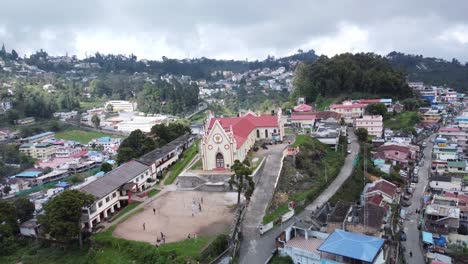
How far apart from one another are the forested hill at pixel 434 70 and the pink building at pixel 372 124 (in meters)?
58.0

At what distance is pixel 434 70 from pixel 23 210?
153068mm

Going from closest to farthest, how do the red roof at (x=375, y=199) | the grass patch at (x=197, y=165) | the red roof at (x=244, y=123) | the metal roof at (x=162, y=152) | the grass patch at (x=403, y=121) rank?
the red roof at (x=375, y=199), the grass patch at (x=197, y=165), the metal roof at (x=162, y=152), the red roof at (x=244, y=123), the grass patch at (x=403, y=121)

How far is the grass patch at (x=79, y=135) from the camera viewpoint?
76.4 meters

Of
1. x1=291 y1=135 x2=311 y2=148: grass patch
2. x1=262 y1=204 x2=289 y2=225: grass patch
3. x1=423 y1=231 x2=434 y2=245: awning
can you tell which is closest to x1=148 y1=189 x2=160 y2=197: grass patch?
x1=262 y1=204 x2=289 y2=225: grass patch

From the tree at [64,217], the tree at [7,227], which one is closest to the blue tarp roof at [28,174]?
the tree at [7,227]

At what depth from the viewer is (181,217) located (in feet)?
92.4

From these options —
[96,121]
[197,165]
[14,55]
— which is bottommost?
[197,165]

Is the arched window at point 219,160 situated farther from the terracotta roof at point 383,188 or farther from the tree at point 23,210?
the tree at point 23,210

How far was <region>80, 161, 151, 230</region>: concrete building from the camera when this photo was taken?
2788 cm

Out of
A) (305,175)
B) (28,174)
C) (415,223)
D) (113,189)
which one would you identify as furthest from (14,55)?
(415,223)

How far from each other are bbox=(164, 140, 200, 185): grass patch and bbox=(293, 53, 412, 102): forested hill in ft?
123

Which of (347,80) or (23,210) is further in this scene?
(347,80)

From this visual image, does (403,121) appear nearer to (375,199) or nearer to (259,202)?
(375,199)

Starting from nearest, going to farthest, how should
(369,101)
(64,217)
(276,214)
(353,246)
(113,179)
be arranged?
(353,246)
(64,217)
(276,214)
(113,179)
(369,101)
